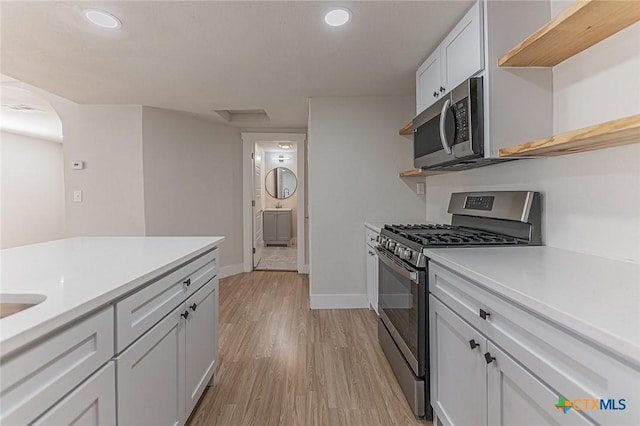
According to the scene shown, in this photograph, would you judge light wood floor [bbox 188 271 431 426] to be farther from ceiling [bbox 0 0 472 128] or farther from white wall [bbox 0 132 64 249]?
white wall [bbox 0 132 64 249]

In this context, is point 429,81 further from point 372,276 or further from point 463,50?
point 372,276

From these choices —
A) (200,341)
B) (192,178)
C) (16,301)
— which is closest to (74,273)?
(16,301)

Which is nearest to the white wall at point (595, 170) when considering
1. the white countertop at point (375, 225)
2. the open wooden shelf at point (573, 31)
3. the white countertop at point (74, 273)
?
the open wooden shelf at point (573, 31)

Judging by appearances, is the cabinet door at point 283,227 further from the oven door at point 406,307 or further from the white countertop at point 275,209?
the oven door at point 406,307

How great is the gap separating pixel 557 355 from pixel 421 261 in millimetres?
791

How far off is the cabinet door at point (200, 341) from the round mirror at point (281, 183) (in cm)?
496

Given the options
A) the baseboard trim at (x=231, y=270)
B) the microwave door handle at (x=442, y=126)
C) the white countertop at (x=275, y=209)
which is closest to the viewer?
the microwave door handle at (x=442, y=126)

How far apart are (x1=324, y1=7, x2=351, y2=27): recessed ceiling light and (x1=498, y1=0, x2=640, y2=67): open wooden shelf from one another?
880 mm

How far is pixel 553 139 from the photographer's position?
113cm

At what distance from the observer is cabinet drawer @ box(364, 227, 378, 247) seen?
9.18 ft

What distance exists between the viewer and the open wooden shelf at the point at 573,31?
102 cm

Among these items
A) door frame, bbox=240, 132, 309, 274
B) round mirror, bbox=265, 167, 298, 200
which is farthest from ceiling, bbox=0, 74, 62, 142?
round mirror, bbox=265, 167, 298, 200

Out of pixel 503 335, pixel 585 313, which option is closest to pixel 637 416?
pixel 585 313

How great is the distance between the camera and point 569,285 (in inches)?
34.3
